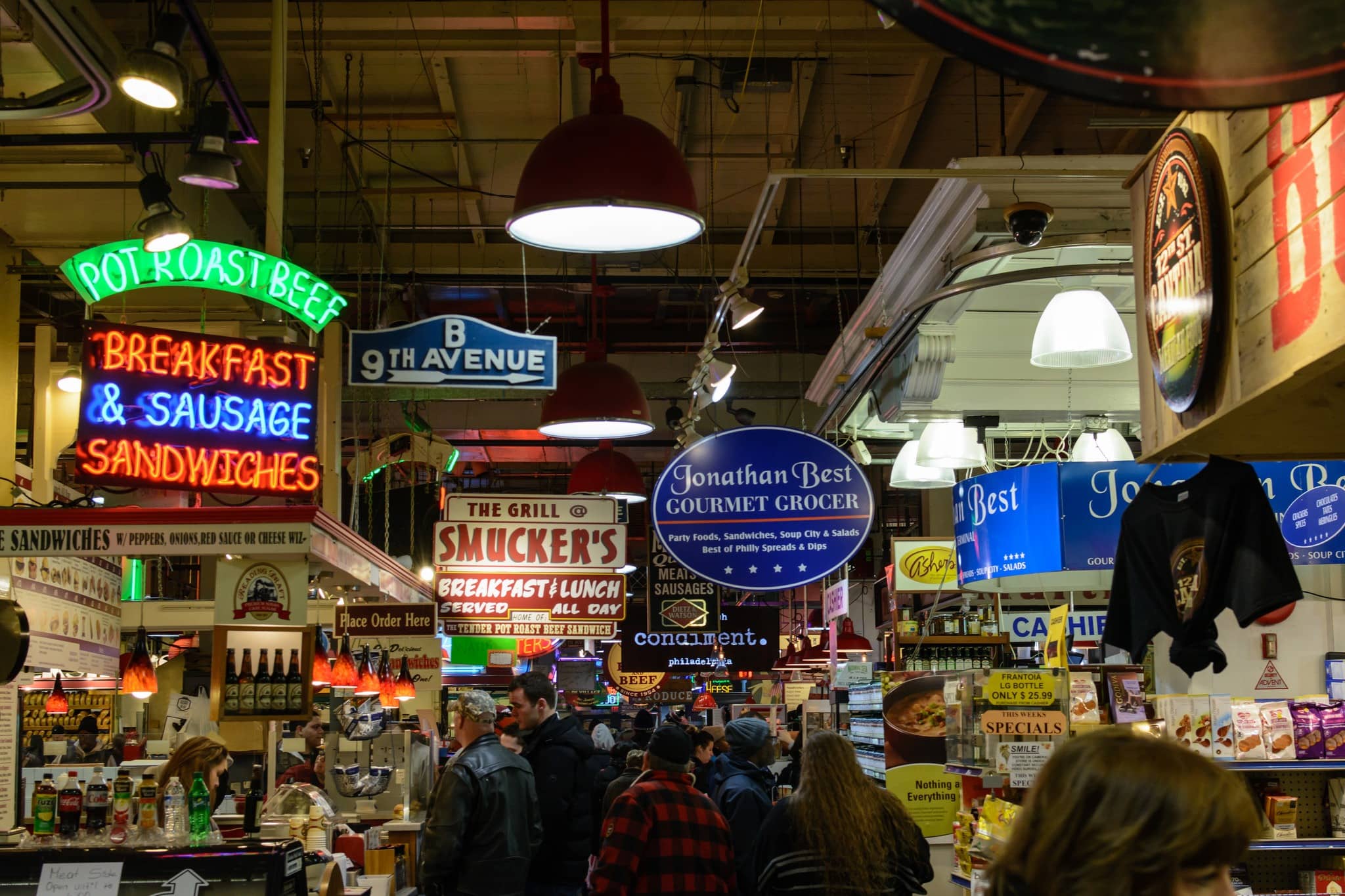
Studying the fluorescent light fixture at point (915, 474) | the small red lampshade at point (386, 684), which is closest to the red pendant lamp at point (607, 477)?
the fluorescent light fixture at point (915, 474)

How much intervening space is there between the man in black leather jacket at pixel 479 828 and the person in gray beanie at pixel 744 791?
1.10 meters

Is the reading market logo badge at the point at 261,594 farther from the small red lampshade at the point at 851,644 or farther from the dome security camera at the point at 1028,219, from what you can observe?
the small red lampshade at the point at 851,644

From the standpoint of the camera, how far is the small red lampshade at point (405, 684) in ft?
42.1

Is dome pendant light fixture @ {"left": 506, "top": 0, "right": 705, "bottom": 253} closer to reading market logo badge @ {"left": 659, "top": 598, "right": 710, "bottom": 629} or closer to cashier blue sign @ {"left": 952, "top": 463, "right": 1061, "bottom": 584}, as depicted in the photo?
cashier blue sign @ {"left": 952, "top": 463, "right": 1061, "bottom": 584}

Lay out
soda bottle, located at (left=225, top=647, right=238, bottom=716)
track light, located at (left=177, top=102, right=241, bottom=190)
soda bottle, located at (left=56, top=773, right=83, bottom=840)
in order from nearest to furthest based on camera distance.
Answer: soda bottle, located at (left=56, top=773, right=83, bottom=840), track light, located at (left=177, top=102, right=241, bottom=190), soda bottle, located at (left=225, top=647, right=238, bottom=716)

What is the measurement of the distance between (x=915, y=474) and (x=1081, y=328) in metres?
3.82

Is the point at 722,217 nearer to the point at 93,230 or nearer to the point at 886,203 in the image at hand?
the point at 886,203

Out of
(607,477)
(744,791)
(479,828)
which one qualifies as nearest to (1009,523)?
(744,791)

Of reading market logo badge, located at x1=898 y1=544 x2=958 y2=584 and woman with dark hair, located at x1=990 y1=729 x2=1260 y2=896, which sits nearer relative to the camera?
woman with dark hair, located at x1=990 y1=729 x2=1260 y2=896

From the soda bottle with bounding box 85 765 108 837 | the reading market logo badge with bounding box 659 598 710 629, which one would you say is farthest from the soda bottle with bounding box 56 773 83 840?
the reading market logo badge with bounding box 659 598 710 629

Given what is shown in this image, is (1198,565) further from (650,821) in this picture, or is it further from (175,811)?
(175,811)

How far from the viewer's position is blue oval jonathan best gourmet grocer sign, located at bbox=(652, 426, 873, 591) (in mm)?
7301

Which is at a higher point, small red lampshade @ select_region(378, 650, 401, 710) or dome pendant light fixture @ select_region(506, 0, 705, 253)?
dome pendant light fixture @ select_region(506, 0, 705, 253)

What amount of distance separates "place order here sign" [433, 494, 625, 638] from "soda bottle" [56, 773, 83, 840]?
6.05m
